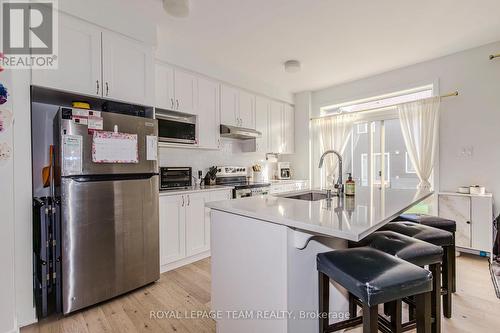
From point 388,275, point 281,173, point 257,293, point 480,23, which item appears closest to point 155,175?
point 257,293

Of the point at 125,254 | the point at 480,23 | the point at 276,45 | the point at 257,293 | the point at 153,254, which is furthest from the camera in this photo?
the point at 276,45

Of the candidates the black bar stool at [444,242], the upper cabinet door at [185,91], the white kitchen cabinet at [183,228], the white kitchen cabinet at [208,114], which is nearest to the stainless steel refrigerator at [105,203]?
the white kitchen cabinet at [183,228]

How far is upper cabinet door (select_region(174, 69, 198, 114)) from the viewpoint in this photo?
9.77ft

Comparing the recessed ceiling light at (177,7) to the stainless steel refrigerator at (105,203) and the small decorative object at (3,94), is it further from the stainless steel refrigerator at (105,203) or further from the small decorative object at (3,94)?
the small decorative object at (3,94)

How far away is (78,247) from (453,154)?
14.7 feet

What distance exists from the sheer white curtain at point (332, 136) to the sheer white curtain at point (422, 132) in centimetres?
85

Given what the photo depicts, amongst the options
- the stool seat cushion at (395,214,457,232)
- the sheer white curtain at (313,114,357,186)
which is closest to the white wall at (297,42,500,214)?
the sheer white curtain at (313,114,357,186)

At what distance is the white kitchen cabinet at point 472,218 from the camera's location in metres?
2.74

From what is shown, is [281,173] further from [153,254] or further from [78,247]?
[78,247]

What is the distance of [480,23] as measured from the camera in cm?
255

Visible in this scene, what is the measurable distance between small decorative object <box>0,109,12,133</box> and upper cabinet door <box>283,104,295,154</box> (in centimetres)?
386

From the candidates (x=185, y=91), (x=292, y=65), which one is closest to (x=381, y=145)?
(x=292, y=65)

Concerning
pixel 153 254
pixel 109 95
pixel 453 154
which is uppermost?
pixel 109 95

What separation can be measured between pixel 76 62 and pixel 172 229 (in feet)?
6.02
